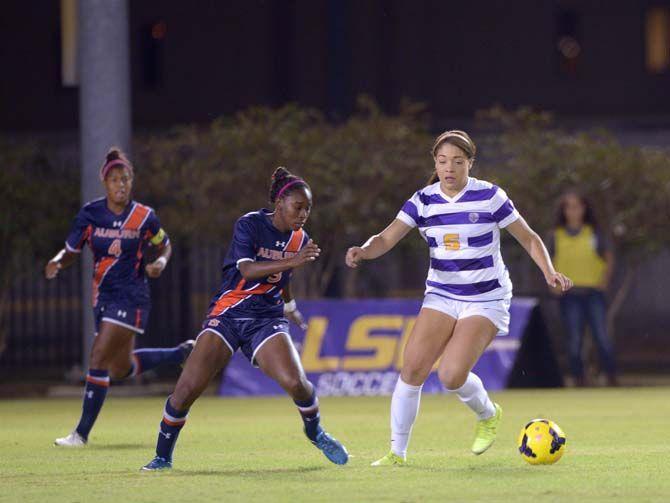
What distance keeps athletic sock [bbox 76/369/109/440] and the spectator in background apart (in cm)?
758

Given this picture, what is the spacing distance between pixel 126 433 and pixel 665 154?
947 cm

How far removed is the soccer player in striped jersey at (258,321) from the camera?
31.8ft

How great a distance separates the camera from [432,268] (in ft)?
32.9

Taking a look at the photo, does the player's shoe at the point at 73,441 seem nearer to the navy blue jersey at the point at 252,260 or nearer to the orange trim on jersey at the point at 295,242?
the navy blue jersey at the point at 252,260

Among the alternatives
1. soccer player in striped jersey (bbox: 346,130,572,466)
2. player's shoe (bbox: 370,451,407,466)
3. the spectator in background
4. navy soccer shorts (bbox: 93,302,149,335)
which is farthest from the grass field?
the spectator in background

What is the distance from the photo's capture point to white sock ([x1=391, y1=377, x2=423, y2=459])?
9.81 meters

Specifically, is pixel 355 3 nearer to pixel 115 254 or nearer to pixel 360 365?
pixel 360 365

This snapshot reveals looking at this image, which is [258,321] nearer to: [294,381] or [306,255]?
[294,381]

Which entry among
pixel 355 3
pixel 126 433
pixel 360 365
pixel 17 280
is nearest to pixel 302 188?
pixel 126 433

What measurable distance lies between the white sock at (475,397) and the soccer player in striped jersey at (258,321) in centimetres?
92

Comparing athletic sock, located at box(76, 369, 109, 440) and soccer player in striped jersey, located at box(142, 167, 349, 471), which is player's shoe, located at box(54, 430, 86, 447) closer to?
athletic sock, located at box(76, 369, 109, 440)

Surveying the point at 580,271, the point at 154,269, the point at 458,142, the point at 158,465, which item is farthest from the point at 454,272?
the point at 580,271

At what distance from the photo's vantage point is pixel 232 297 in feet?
32.6

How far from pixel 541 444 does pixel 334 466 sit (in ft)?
4.45
